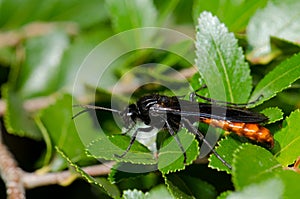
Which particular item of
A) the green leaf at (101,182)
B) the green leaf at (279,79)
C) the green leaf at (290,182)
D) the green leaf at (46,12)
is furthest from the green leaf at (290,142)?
the green leaf at (46,12)

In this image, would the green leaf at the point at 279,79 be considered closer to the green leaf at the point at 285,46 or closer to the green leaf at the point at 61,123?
the green leaf at the point at 285,46

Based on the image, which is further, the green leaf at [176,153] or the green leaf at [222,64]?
the green leaf at [222,64]

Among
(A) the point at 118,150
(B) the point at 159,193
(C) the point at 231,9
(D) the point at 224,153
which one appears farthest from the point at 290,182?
(C) the point at 231,9

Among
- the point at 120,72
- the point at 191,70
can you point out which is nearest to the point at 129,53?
the point at 120,72

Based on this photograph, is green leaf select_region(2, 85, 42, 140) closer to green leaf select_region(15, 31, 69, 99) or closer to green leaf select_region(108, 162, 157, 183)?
green leaf select_region(15, 31, 69, 99)

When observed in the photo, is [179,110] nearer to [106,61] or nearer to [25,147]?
[106,61]

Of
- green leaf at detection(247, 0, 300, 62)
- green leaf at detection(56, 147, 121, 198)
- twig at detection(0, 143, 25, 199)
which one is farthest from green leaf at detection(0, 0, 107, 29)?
green leaf at detection(56, 147, 121, 198)
